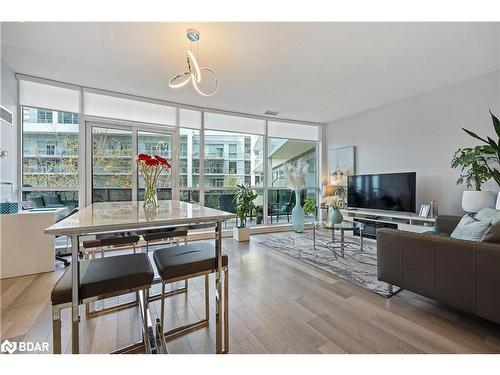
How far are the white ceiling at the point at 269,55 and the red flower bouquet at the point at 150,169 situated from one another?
138 centimetres

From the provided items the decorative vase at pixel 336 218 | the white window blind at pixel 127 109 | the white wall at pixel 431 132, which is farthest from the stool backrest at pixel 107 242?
the white wall at pixel 431 132

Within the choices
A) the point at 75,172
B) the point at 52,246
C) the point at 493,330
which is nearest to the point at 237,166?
the point at 75,172

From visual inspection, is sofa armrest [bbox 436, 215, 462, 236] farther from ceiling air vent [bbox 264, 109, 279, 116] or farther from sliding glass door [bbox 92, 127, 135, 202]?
sliding glass door [bbox 92, 127, 135, 202]

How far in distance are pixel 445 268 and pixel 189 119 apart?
448 cm

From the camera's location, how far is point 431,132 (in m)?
3.80

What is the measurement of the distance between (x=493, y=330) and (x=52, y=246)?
4545 mm

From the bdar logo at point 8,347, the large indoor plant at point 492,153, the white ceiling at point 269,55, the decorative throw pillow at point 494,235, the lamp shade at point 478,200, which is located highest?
the white ceiling at point 269,55

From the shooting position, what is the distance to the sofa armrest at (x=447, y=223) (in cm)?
295

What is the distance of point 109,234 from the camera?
43.0 inches

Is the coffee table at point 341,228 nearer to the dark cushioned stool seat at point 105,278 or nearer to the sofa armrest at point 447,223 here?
the sofa armrest at point 447,223

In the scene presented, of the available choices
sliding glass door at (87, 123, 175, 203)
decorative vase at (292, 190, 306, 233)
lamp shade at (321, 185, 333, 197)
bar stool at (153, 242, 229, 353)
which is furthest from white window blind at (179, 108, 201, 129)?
bar stool at (153, 242, 229, 353)

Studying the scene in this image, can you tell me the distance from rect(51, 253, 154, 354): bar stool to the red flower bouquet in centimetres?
60

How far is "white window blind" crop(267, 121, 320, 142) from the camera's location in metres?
5.54

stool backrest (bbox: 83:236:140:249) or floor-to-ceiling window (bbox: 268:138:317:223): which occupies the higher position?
floor-to-ceiling window (bbox: 268:138:317:223)
